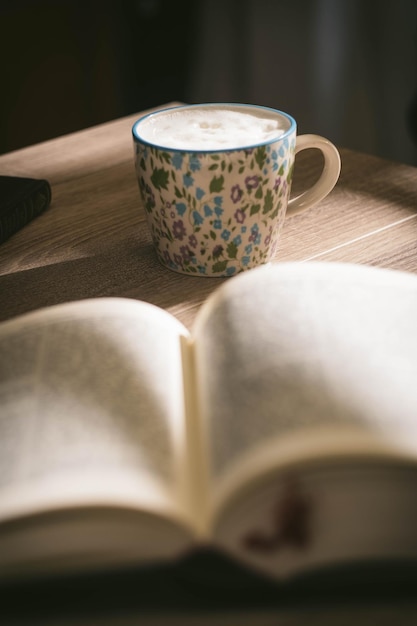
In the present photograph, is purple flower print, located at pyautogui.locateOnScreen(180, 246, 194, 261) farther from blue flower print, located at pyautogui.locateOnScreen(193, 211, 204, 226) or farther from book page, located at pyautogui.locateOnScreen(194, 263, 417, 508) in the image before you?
book page, located at pyautogui.locateOnScreen(194, 263, 417, 508)

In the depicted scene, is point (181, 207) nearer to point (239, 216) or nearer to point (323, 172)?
point (239, 216)

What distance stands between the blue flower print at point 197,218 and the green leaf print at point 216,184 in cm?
3

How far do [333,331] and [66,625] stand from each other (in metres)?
0.23

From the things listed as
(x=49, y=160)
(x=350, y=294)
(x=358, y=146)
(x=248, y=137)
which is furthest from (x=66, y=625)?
(x=358, y=146)

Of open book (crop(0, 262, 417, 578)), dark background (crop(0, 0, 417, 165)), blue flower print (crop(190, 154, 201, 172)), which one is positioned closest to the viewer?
open book (crop(0, 262, 417, 578))

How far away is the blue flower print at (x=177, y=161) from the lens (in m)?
0.60

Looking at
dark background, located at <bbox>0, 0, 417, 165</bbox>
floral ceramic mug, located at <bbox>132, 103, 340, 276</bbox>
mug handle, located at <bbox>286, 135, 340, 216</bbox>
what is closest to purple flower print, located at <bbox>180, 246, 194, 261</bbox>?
floral ceramic mug, located at <bbox>132, 103, 340, 276</bbox>

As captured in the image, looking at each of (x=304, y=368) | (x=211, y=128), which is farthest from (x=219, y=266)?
(x=304, y=368)

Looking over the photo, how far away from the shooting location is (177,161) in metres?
0.60

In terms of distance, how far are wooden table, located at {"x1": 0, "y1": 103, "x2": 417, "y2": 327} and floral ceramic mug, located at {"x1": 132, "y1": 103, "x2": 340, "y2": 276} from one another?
3 cm

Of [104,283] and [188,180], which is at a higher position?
[188,180]

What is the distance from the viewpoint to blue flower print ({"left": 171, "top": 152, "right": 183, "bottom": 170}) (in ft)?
1.97

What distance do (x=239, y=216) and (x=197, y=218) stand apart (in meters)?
0.04

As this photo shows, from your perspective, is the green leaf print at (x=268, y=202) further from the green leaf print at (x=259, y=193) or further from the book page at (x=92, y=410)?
the book page at (x=92, y=410)
